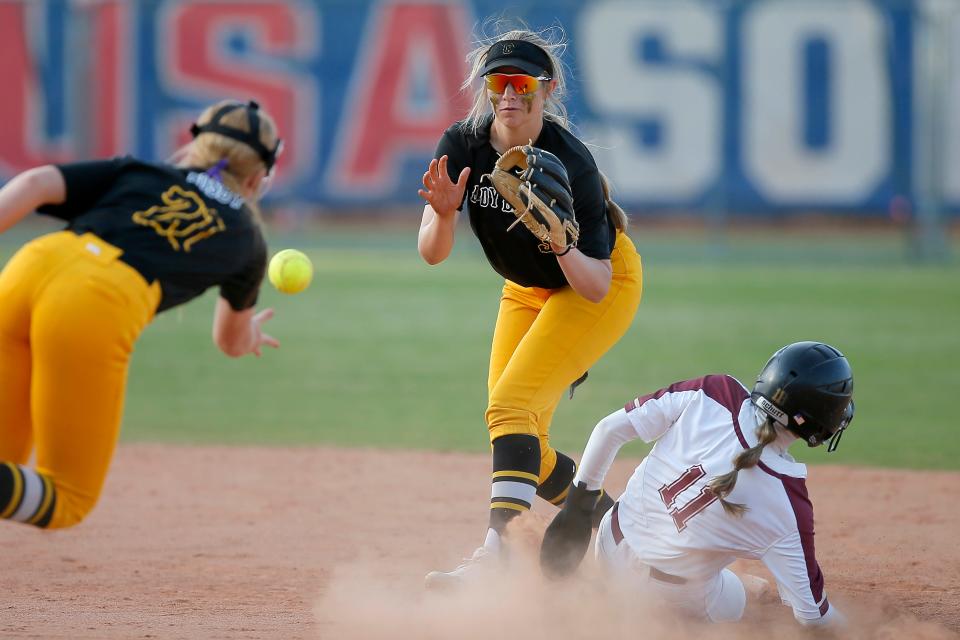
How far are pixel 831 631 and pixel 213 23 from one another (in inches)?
736

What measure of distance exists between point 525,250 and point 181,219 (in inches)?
53.9

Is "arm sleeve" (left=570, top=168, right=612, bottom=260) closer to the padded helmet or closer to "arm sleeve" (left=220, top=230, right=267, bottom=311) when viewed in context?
the padded helmet

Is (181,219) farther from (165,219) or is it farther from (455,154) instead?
(455,154)

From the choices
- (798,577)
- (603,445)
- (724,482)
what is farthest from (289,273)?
(798,577)

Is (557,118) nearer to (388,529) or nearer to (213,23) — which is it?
(388,529)

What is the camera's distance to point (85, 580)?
196 inches

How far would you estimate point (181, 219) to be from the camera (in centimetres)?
380

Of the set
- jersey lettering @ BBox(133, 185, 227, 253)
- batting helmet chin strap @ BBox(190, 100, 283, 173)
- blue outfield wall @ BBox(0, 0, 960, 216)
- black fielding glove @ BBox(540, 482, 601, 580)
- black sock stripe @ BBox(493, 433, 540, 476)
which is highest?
batting helmet chin strap @ BBox(190, 100, 283, 173)

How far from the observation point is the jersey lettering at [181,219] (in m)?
3.77

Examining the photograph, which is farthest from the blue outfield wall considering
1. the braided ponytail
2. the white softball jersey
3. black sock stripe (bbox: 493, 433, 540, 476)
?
the braided ponytail

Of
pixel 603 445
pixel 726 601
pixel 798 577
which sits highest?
pixel 603 445

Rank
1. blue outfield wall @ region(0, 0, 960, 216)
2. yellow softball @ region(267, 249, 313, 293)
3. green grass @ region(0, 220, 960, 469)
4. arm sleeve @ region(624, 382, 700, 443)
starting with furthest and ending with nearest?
blue outfield wall @ region(0, 0, 960, 216), green grass @ region(0, 220, 960, 469), yellow softball @ region(267, 249, 313, 293), arm sleeve @ region(624, 382, 700, 443)

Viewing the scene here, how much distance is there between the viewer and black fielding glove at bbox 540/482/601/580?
442cm

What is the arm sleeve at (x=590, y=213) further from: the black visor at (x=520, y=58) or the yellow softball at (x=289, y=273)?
the yellow softball at (x=289, y=273)
